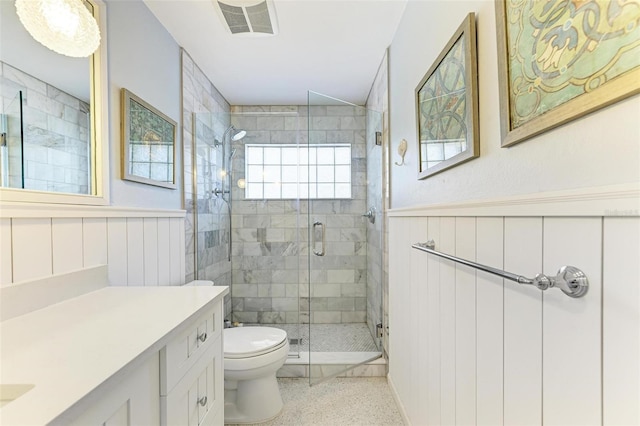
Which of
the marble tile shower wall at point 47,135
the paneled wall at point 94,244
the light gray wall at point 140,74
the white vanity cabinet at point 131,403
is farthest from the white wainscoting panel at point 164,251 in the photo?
the white vanity cabinet at point 131,403

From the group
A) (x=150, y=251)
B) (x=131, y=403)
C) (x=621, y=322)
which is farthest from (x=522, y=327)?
(x=150, y=251)

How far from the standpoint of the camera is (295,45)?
2.03m

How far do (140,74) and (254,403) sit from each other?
192 cm

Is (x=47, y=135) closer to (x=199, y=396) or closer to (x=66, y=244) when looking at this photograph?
(x=66, y=244)

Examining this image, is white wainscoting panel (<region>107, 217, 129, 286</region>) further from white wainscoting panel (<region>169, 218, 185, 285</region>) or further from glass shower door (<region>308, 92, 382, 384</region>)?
glass shower door (<region>308, 92, 382, 384</region>)

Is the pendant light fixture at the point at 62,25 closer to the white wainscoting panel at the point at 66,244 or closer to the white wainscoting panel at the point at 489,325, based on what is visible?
the white wainscoting panel at the point at 66,244

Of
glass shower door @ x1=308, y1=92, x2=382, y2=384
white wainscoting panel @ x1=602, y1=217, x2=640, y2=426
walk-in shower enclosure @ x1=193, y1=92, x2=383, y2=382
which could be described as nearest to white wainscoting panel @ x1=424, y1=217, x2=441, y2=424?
white wainscoting panel @ x1=602, y1=217, x2=640, y2=426

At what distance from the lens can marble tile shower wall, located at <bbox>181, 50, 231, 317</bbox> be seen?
2.17 metres

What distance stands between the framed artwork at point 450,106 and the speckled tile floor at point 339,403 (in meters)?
1.39

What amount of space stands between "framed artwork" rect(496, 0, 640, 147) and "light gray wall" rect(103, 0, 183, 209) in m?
1.56

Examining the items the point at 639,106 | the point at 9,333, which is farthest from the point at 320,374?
the point at 639,106

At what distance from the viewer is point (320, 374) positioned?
208 centimetres

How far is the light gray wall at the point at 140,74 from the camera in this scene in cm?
138

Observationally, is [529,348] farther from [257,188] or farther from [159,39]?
[257,188]
